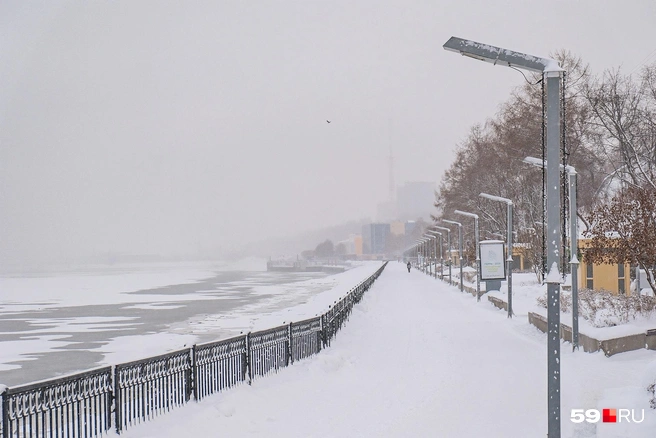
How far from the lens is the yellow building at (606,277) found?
35312 millimetres

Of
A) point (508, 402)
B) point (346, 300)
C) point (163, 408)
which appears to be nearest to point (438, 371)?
point (508, 402)

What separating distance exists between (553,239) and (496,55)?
2.66m

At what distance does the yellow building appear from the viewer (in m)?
35.3

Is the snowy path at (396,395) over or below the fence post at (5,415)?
below

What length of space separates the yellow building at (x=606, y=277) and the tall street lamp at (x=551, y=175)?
26.8 metres

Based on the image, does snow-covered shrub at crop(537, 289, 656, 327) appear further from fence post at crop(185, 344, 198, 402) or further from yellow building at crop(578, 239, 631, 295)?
yellow building at crop(578, 239, 631, 295)

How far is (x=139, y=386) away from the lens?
11.4m

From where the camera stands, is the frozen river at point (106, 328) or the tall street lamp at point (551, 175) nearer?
the tall street lamp at point (551, 175)

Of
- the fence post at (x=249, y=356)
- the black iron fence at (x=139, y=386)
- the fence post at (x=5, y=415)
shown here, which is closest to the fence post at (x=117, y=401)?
the black iron fence at (x=139, y=386)

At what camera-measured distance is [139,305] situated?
5053 centimetres

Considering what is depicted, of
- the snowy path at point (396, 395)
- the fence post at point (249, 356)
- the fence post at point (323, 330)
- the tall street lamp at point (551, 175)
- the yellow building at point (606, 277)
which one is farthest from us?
the yellow building at point (606, 277)

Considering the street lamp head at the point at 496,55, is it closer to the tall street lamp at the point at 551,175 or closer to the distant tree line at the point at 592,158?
the tall street lamp at the point at 551,175

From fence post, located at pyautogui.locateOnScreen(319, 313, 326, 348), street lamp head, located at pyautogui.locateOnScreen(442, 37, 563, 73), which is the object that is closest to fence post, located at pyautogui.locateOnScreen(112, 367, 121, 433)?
street lamp head, located at pyautogui.locateOnScreen(442, 37, 563, 73)

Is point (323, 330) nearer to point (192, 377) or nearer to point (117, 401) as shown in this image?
point (192, 377)
